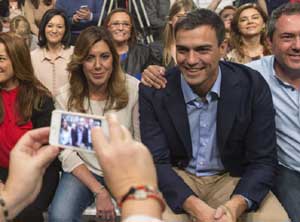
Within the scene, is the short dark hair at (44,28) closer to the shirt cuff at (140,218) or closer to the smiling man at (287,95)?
the smiling man at (287,95)

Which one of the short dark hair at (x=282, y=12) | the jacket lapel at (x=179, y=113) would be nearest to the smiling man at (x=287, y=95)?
the short dark hair at (x=282, y=12)

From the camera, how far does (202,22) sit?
2436 mm

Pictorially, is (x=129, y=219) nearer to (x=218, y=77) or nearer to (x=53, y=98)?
(x=218, y=77)

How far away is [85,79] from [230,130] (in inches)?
40.4

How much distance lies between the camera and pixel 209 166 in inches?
99.1

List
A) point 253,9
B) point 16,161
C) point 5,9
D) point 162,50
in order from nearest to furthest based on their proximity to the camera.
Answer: point 16,161
point 162,50
point 253,9
point 5,9

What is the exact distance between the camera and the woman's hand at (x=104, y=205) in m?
2.77

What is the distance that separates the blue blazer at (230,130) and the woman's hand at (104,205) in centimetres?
45

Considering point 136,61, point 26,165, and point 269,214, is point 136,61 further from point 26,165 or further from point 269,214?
point 26,165

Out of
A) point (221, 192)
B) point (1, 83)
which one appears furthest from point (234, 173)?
point (1, 83)

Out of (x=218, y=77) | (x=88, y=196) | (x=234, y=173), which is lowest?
(x=88, y=196)

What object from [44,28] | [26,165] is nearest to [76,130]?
[26,165]

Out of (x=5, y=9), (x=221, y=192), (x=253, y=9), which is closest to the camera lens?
(x=221, y=192)

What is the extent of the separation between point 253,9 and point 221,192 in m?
2.46
